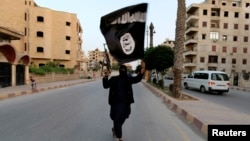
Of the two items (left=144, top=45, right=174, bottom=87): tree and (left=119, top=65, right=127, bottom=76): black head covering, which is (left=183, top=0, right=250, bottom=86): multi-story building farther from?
(left=119, top=65, right=127, bottom=76): black head covering

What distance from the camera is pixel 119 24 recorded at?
18.8 ft

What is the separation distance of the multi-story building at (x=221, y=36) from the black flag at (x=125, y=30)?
6726 cm

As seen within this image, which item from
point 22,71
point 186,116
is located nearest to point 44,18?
point 22,71

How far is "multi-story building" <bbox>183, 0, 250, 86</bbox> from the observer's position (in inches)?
2800

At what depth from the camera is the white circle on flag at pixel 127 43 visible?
5.72m

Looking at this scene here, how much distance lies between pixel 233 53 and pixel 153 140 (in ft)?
231

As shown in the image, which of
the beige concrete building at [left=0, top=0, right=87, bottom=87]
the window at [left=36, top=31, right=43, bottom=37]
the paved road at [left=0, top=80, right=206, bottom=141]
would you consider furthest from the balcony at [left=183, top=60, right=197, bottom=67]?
the paved road at [left=0, top=80, right=206, bottom=141]

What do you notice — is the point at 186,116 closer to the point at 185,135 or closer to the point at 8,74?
the point at 185,135

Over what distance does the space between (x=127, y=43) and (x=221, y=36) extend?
7098cm

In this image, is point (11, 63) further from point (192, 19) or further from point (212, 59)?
point (212, 59)

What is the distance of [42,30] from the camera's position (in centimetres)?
5850

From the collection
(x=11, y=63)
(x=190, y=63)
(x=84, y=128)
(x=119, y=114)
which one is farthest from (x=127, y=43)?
(x=190, y=63)

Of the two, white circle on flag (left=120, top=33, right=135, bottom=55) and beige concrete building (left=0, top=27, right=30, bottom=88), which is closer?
white circle on flag (left=120, top=33, right=135, bottom=55)

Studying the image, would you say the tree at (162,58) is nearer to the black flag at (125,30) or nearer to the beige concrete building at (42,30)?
the black flag at (125,30)
